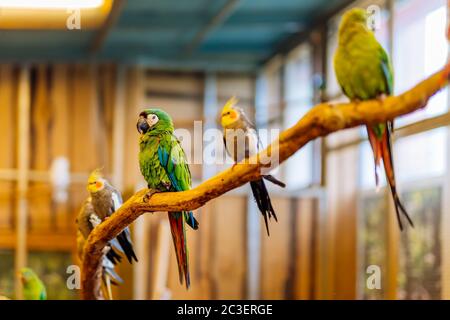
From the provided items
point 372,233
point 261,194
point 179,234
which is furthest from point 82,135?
point 261,194

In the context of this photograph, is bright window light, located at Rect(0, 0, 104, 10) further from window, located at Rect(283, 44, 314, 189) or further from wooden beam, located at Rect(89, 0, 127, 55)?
window, located at Rect(283, 44, 314, 189)

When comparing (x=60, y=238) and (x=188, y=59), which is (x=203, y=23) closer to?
(x=188, y=59)

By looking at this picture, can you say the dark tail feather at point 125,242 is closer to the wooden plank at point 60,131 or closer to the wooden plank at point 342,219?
the wooden plank at point 342,219

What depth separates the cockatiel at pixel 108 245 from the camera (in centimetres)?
209

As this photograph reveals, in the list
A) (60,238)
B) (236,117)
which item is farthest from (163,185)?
(60,238)

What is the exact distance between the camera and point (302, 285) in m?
3.31

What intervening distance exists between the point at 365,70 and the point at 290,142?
210 mm

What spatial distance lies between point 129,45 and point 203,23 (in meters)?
0.34

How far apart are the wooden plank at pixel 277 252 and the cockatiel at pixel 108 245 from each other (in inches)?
45.9

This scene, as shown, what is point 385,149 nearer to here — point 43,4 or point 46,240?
point 43,4

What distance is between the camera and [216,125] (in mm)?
3037

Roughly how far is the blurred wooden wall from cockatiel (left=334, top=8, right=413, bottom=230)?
32.1 inches

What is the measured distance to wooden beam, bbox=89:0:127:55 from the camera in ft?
7.47

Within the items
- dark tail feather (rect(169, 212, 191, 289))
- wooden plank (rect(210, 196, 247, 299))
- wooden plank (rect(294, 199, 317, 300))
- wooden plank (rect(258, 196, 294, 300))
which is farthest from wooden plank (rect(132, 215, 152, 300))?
dark tail feather (rect(169, 212, 191, 289))
